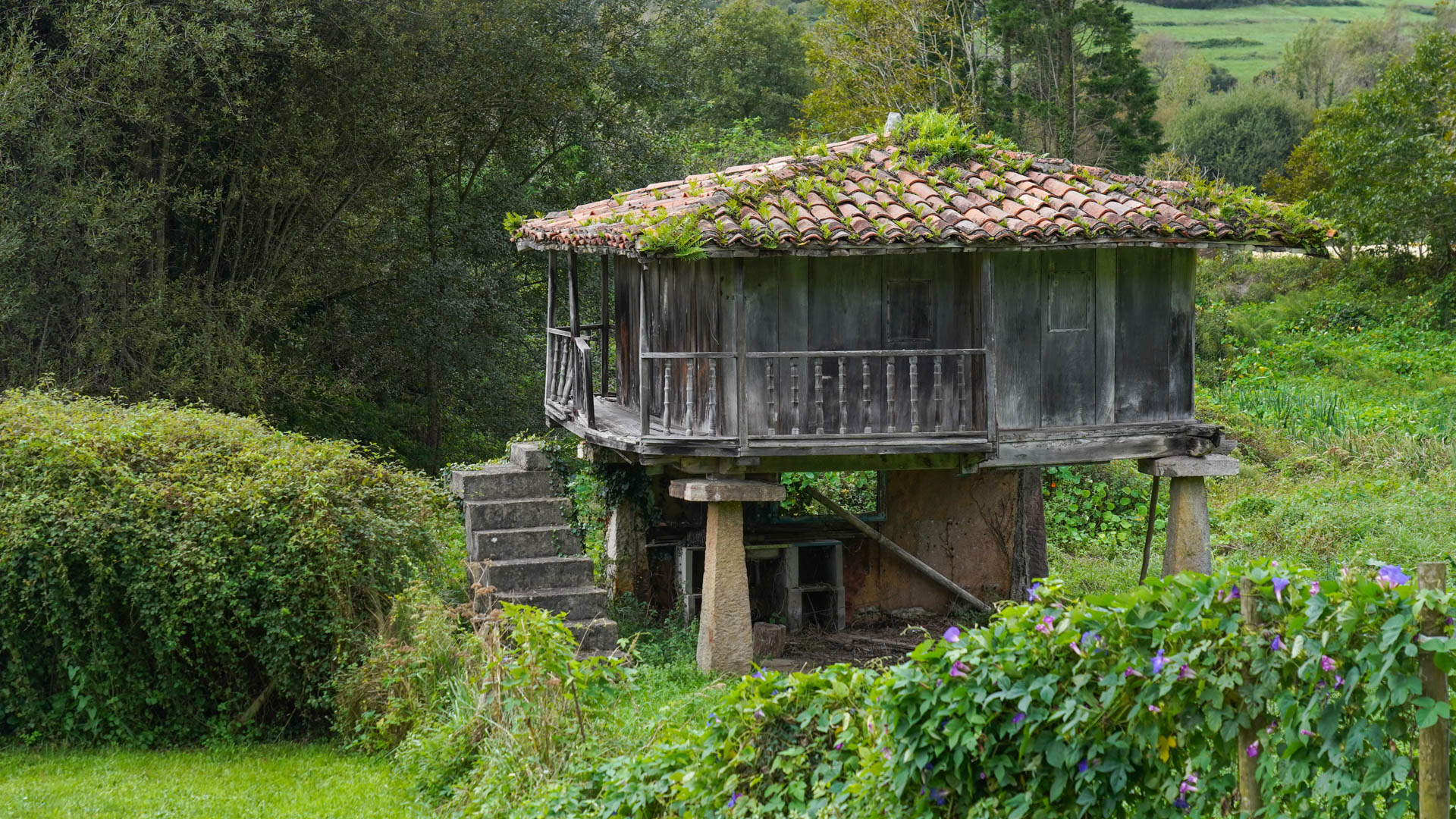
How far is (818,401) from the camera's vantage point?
10.5 m

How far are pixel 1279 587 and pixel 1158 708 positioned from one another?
59cm

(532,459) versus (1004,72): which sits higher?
(1004,72)

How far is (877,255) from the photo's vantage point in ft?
35.9

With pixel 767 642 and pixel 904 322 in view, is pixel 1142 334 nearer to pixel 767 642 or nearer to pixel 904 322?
pixel 904 322

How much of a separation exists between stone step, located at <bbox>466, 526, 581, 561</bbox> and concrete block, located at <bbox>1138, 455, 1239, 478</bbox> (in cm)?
492

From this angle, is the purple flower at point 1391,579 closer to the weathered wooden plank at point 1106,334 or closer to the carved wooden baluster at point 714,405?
the carved wooden baluster at point 714,405

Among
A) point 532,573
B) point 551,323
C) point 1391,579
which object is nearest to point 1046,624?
point 1391,579

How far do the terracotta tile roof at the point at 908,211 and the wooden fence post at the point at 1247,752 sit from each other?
574 centimetres

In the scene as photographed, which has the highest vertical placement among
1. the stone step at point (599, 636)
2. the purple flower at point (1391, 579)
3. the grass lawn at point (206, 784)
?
the purple flower at point (1391, 579)

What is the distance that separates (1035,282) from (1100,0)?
60.4 ft

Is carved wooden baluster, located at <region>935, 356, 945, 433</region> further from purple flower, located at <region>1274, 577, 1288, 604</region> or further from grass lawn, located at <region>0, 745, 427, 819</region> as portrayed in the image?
purple flower, located at <region>1274, 577, 1288, 604</region>

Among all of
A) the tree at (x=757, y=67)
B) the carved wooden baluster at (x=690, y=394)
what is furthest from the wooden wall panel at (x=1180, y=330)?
the tree at (x=757, y=67)

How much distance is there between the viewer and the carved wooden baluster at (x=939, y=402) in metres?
10.5

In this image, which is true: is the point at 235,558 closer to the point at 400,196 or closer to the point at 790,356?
the point at 790,356
